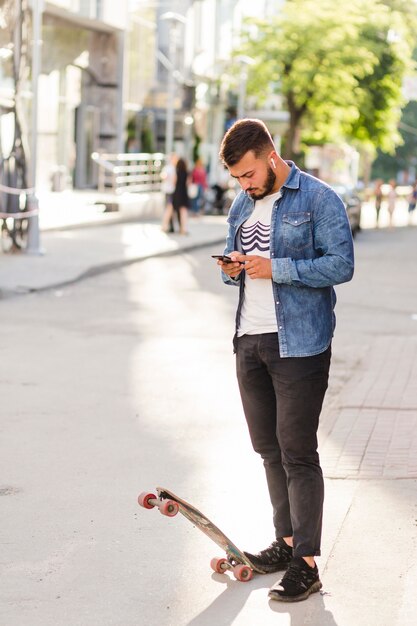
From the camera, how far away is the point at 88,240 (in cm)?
2338

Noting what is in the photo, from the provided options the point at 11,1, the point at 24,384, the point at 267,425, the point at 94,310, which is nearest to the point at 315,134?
the point at 11,1

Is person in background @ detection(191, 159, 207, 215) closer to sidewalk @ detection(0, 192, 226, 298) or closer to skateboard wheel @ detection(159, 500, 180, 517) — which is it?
sidewalk @ detection(0, 192, 226, 298)

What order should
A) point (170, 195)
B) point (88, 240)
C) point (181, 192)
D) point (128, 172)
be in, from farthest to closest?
point (128, 172)
point (170, 195)
point (181, 192)
point (88, 240)

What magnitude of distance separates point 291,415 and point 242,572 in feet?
2.34

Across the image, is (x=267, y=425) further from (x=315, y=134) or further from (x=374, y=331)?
(x=315, y=134)

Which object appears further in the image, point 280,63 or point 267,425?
point 280,63

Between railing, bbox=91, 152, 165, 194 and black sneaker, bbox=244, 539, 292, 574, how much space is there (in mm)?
26022

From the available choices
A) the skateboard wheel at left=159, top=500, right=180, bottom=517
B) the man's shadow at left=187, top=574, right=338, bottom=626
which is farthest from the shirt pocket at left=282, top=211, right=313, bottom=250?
the man's shadow at left=187, top=574, right=338, bottom=626

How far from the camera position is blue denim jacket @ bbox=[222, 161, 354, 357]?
4504 mm

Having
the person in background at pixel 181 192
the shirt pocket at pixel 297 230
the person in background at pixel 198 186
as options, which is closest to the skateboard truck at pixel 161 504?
the shirt pocket at pixel 297 230

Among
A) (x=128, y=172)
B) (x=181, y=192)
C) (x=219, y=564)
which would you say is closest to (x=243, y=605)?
(x=219, y=564)

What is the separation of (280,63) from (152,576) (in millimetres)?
40066

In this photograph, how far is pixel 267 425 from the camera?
4820 mm

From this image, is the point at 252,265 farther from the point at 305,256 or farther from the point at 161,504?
the point at 161,504
